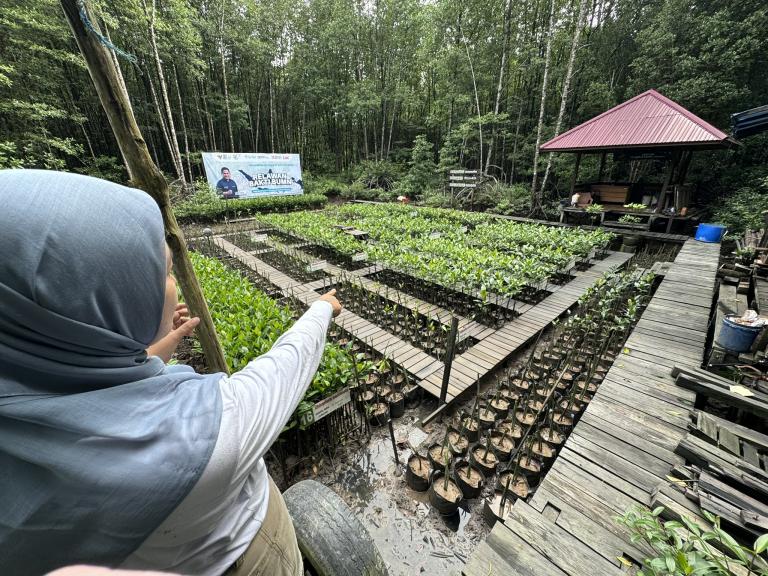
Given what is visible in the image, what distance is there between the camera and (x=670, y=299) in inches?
192

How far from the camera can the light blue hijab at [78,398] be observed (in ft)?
1.65

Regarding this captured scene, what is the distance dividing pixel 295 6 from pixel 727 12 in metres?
21.0

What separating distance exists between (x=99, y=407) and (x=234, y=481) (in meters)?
0.32

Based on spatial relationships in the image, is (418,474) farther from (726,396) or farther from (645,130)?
(645,130)

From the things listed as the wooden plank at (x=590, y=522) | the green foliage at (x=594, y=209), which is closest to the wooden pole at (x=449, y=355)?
the wooden plank at (x=590, y=522)

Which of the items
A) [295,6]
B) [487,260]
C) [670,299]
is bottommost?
[670,299]

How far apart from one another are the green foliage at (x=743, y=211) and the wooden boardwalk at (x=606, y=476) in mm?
8327

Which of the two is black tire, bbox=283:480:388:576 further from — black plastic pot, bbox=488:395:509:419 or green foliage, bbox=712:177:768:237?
green foliage, bbox=712:177:768:237

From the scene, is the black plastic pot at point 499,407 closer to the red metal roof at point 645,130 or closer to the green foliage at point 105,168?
the red metal roof at point 645,130

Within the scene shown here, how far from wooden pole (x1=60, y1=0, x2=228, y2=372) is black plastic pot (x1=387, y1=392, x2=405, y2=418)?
6.23ft

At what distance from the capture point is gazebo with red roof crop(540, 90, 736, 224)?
870 cm

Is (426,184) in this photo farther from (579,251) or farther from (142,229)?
(142,229)

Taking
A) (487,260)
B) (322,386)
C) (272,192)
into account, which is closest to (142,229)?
(322,386)

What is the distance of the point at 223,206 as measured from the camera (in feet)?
42.2
